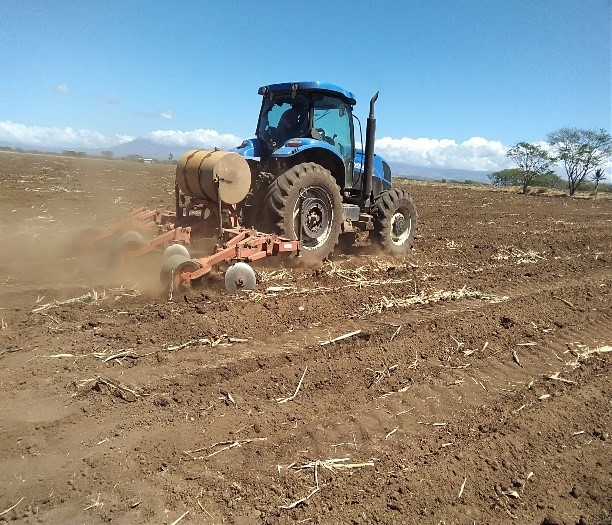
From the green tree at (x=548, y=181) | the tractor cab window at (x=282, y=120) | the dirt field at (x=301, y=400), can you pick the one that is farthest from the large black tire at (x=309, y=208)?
the green tree at (x=548, y=181)

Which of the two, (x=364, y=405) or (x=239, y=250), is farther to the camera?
(x=239, y=250)

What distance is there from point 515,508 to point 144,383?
247cm

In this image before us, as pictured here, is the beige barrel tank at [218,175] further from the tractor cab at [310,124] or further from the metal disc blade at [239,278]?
the metal disc blade at [239,278]

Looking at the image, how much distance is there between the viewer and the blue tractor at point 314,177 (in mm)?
6500

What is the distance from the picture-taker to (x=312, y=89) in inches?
273

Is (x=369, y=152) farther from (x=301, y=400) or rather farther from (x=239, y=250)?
(x=301, y=400)

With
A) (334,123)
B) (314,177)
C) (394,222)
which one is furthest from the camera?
(394,222)

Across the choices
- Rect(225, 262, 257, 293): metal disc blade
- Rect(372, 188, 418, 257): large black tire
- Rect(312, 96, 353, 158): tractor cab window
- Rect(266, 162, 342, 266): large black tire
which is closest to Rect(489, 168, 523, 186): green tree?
Rect(372, 188, 418, 257): large black tire

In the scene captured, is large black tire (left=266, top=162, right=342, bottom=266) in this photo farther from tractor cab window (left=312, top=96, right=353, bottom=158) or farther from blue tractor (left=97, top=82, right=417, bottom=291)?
tractor cab window (left=312, top=96, right=353, bottom=158)

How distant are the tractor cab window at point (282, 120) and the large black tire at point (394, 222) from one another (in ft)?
5.79

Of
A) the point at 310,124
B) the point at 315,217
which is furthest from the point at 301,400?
the point at 310,124

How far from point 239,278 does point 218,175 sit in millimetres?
1493

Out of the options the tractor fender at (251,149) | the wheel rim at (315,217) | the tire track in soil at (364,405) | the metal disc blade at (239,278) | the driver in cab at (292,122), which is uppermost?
the driver in cab at (292,122)

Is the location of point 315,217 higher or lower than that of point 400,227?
higher
